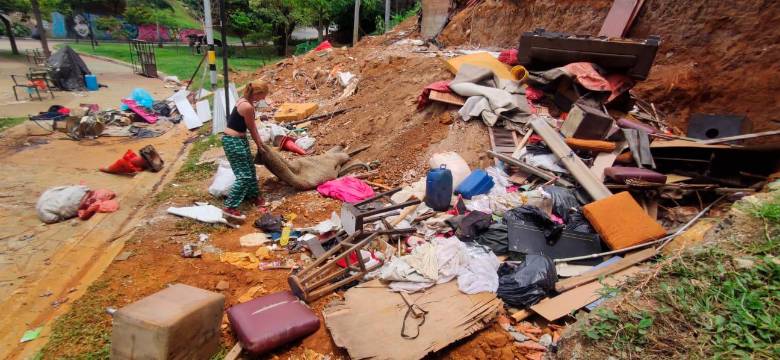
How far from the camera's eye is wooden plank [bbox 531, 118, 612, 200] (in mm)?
4504

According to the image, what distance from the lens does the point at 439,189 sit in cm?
453

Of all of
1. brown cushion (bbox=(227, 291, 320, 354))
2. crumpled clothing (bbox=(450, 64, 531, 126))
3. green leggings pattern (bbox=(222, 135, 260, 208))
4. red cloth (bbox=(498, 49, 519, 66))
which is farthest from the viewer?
red cloth (bbox=(498, 49, 519, 66))

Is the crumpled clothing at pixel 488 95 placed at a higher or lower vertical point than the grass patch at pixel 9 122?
higher

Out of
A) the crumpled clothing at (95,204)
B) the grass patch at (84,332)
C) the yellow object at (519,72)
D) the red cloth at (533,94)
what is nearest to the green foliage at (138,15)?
the crumpled clothing at (95,204)

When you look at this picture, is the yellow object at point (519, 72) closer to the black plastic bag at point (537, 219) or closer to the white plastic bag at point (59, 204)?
the black plastic bag at point (537, 219)

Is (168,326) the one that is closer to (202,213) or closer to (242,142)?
(202,213)

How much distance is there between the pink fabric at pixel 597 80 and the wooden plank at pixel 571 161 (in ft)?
3.14

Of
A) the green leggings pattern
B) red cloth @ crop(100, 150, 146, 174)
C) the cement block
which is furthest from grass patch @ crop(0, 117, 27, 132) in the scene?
the cement block

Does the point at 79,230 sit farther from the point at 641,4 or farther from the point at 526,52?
the point at 641,4

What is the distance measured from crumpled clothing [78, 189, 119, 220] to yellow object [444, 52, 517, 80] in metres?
5.97

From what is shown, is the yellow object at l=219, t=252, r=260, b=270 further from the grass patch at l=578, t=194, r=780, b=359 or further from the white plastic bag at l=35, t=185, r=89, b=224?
the grass patch at l=578, t=194, r=780, b=359

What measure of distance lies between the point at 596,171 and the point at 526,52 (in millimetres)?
2755

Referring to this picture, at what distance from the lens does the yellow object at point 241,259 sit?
12.9 ft

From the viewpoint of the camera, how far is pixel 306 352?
2.94 m
